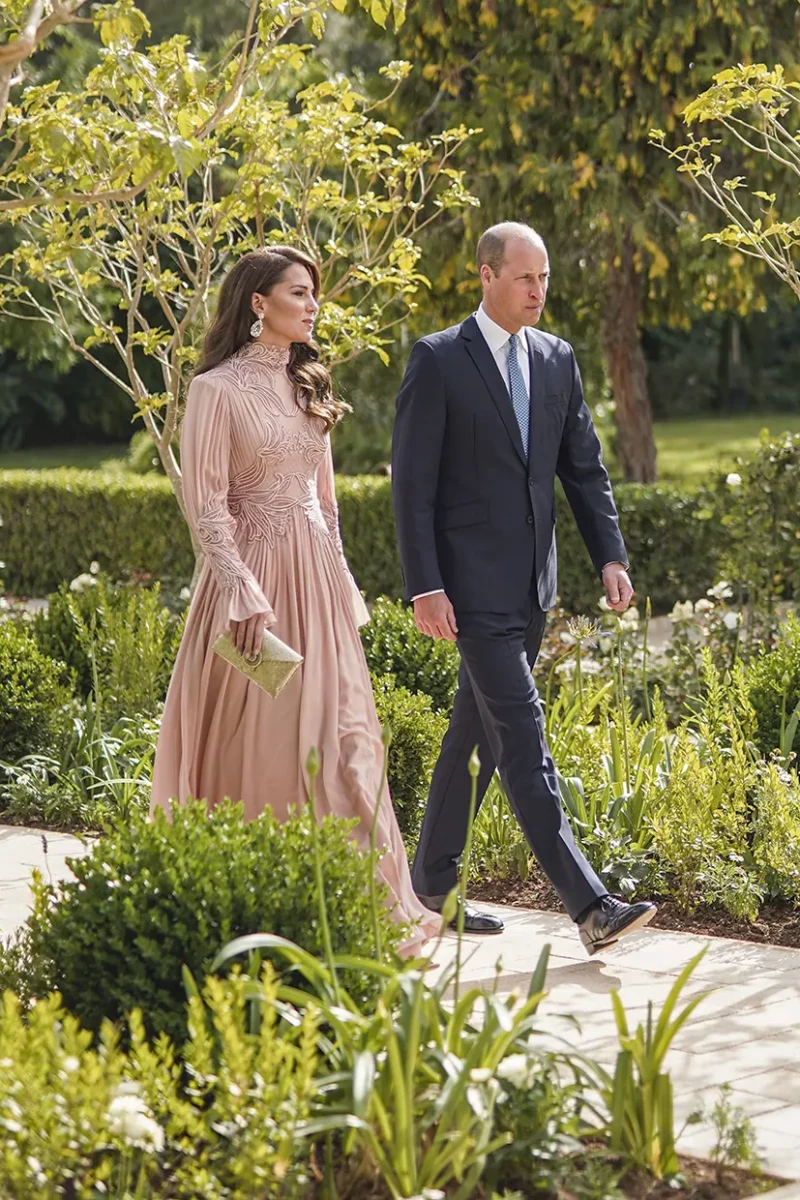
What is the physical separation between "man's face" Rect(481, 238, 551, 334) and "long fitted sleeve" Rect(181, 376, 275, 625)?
0.85 meters

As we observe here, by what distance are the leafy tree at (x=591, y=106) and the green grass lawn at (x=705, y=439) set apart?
34.8 ft

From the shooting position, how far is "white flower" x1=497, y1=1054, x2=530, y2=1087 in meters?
2.89

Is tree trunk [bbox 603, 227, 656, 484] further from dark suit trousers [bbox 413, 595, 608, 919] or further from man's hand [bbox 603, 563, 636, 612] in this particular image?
dark suit trousers [bbox 413, 595, 608, 919]

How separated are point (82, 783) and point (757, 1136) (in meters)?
4.04

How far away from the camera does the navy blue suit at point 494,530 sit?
4754 mm

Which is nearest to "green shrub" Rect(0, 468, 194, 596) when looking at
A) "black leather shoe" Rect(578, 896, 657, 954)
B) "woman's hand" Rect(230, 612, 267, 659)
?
"woman's hand" Rect(230, 612, 267, 659)

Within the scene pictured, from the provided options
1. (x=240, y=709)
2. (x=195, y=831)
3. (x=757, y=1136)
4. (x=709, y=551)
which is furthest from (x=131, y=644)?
(x=709, y=551)

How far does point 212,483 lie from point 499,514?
82 cm

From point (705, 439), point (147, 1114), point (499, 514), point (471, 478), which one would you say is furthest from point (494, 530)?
point (705, 439)

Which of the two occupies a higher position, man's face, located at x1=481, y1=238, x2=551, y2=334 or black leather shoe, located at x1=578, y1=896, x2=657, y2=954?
man's face, located at x1=481, y1=238, x2=551, y2=334

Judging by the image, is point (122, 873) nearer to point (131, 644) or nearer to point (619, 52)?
point (131, 644)

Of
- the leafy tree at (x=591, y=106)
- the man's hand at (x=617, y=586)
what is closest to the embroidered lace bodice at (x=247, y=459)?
the man's hand at (x=617, y=586)

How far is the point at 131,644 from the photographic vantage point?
7.53 m

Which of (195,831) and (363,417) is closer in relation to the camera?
(195,831)
